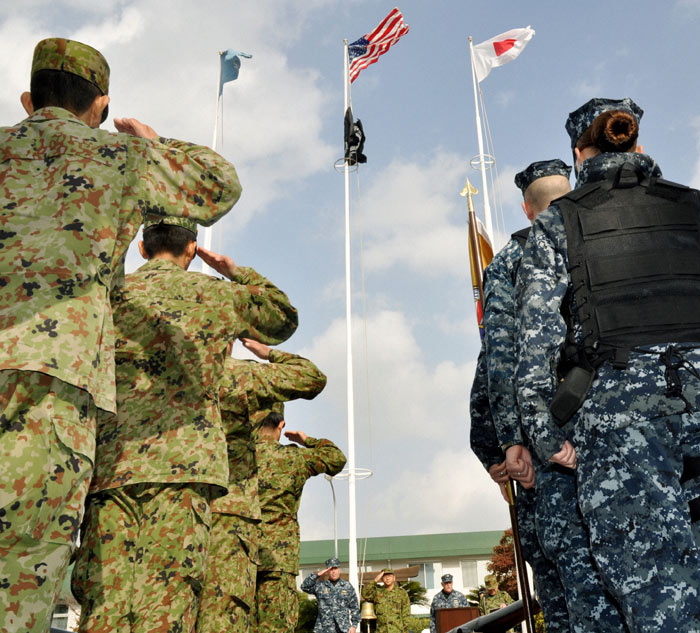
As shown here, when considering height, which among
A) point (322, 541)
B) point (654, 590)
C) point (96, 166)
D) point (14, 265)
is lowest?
point (654, 590)

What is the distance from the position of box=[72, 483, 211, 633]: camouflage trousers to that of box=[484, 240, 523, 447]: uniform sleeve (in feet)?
4.50

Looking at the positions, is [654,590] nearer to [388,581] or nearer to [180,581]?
[180,581]

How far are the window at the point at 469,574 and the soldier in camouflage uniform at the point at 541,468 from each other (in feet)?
137

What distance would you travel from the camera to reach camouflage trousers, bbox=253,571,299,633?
6723 millimetres

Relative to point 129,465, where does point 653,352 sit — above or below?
above

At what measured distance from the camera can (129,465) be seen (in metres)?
2.97

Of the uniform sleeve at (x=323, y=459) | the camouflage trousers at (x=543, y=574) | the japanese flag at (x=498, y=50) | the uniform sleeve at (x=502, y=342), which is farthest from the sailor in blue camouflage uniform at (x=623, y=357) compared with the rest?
the japanese flag at (x=498, y=50)

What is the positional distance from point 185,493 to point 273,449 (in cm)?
464

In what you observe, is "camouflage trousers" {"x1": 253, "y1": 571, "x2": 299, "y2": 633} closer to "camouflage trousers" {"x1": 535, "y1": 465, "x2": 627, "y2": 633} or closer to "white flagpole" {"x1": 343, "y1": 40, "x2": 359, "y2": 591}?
"camouflage trousers" {"x1": 535, "y1": 465, "x2": 627, "y2": 633}

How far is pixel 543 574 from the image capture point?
11.5 ft

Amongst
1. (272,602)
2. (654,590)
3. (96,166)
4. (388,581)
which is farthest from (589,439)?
(388,581)

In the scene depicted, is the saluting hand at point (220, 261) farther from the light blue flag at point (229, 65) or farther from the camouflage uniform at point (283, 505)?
the light blue flag at point (229, 65)

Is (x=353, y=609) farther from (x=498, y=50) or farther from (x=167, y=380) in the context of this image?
(x=498, y=50)

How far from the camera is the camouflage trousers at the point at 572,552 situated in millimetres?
2654
